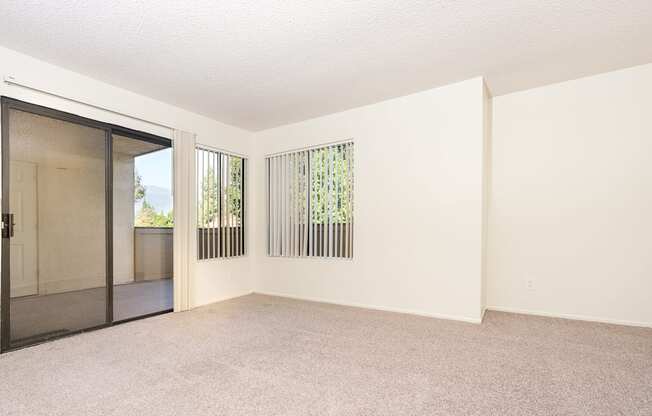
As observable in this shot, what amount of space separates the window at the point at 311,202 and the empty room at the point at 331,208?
3 cm

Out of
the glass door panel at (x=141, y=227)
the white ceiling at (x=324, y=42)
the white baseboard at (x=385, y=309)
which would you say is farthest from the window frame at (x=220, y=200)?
the white ceiling at (x=324, y=42)

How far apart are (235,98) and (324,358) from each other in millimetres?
3075

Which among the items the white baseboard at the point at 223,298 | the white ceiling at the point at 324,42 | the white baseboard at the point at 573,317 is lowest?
the white baseboard at the point at 223,298

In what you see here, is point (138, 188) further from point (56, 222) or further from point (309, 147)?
point (309, 147)

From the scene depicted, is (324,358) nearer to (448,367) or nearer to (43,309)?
(448,367)

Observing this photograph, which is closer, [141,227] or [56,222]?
[56,222]

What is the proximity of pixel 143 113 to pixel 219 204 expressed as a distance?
1.53 metres

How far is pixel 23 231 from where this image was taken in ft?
9.78

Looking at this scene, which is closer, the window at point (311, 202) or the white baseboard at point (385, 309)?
the white baseboard at point (385, 309)

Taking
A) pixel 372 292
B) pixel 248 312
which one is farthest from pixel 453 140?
pixel 248 312

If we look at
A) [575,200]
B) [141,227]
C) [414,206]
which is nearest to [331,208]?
[414,206]

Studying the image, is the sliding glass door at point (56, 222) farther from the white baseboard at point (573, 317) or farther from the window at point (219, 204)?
the white baseboard at point (573, 317)

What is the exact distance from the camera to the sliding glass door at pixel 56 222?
9.50ft

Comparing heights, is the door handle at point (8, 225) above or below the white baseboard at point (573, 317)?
above
